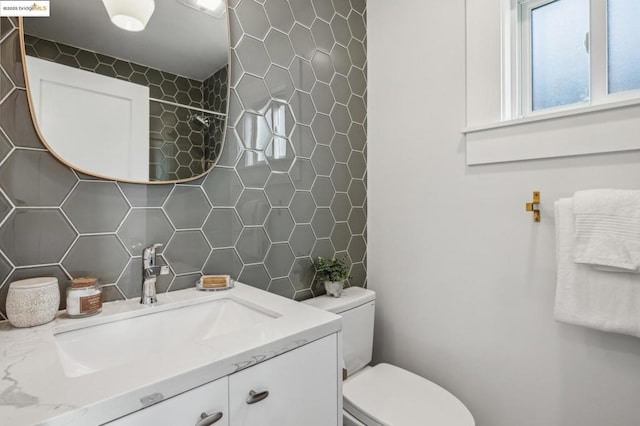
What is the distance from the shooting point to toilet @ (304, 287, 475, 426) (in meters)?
1.09

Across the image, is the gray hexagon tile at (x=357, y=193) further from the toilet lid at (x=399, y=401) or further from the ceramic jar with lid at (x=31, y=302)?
the ceramic jar with lid at (x=31, y=302)

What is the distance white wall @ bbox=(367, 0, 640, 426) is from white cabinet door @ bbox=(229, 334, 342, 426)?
2.58 feet

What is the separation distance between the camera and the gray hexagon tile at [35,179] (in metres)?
0.81

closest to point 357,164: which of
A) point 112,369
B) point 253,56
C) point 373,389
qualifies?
A: point 253,56

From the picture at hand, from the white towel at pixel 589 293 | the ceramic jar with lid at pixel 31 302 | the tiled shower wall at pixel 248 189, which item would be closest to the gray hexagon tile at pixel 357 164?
the tiled shower wall at pixel 248 189

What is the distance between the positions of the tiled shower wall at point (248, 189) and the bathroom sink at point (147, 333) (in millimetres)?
149

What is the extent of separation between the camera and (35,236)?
0.83 m

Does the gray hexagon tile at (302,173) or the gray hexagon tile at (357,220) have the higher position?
the gray hexagon tile at (302,173)

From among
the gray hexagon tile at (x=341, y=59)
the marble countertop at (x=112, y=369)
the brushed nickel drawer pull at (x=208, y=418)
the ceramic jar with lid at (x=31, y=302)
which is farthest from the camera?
the gray hexagon tile at (x=341, y=59)

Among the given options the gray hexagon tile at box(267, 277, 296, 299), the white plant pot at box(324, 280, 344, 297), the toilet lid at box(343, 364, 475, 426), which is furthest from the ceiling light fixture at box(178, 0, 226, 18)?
the toilet lid at box(343, 364, 475, 426)

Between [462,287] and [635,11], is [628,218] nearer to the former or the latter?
[462,287]

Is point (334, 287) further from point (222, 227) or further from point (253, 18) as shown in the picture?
point (253, 18)

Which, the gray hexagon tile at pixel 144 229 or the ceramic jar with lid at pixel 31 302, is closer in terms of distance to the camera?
the ceramic jar with lid at pixel 31 302

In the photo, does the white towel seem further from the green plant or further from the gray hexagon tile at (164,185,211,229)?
the gray hexagon tile at (164,185,211,229)
